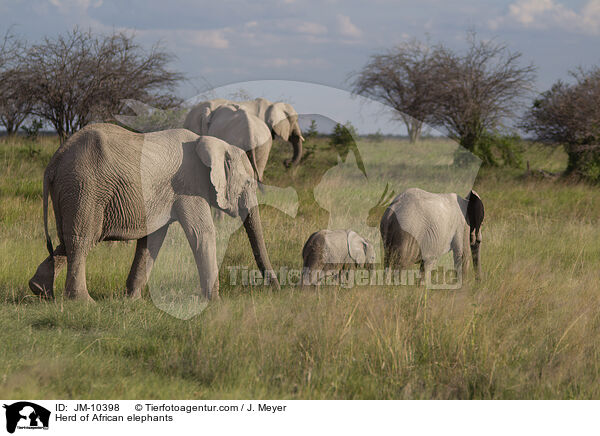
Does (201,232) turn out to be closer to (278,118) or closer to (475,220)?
(475,220)

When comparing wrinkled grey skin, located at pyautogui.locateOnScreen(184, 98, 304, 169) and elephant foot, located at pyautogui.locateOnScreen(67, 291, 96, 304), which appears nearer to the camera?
elephant foot, located at pyautogui.locateOnScreen(67, 291, 96, 304)

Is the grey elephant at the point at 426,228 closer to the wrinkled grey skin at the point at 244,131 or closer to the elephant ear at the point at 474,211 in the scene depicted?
the elephant ear at the point at 474,211

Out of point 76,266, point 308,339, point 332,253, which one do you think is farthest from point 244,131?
point 308,339

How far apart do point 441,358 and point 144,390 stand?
2.02 metres

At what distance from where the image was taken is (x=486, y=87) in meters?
20.7

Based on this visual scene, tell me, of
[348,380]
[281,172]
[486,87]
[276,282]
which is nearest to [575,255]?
[276,282]

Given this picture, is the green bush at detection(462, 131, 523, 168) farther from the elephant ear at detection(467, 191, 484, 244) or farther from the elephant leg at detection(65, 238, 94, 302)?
the elephant leg at detection(65, 238, 94, 302)

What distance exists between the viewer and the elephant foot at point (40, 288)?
558 centimetres

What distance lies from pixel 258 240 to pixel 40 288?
2.06 meters

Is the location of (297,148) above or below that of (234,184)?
below

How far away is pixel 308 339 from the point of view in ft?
14.3

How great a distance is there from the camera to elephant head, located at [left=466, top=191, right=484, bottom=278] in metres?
6.30
